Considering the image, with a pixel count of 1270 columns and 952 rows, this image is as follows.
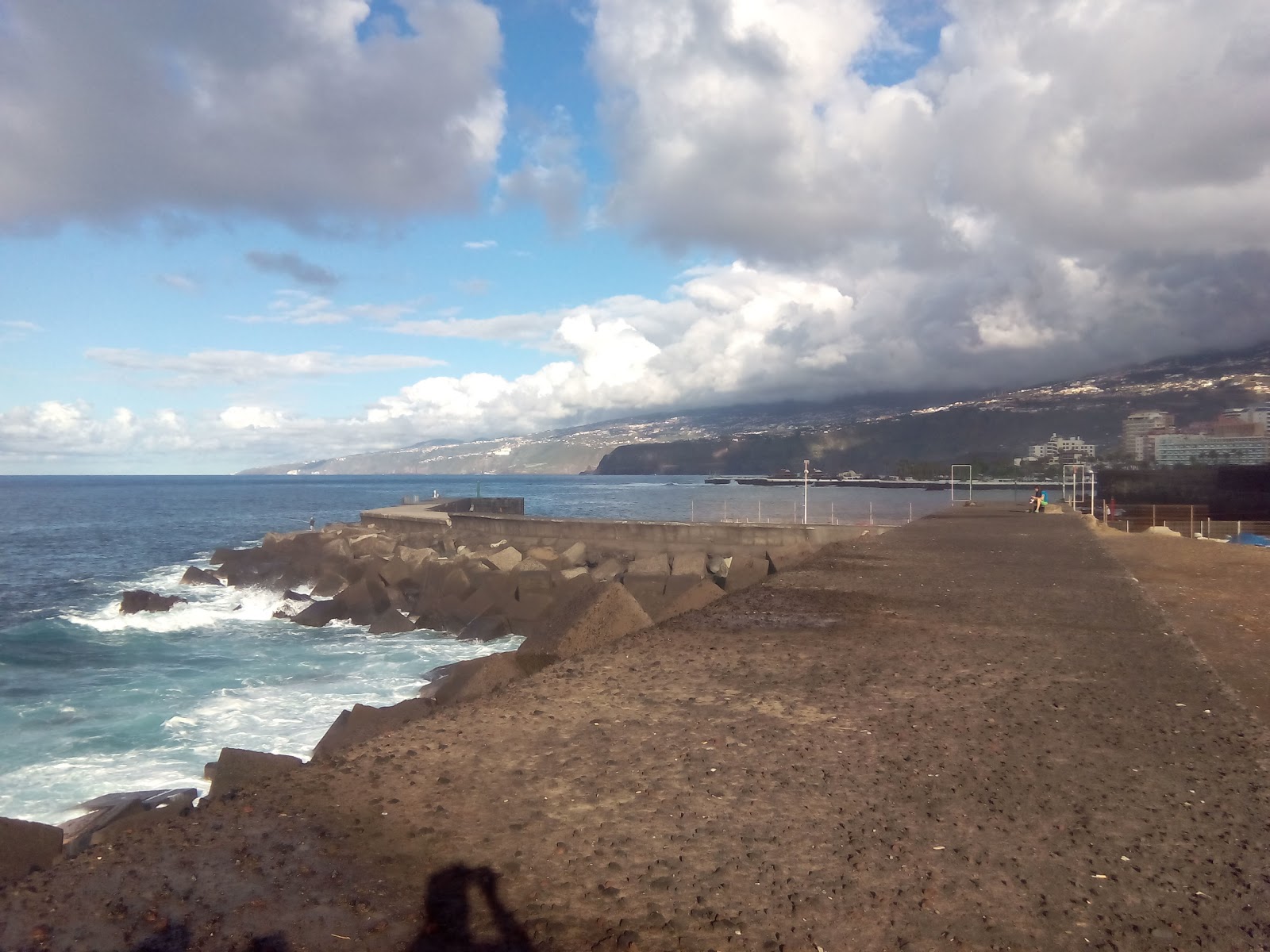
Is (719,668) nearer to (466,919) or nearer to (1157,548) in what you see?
(466,919)

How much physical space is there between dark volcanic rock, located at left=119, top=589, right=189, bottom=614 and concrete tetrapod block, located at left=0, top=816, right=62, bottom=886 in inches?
721

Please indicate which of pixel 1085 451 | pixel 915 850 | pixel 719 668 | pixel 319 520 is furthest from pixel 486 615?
pixel 1085 451

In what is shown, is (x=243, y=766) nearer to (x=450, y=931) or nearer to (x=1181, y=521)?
(x=450, y=931)

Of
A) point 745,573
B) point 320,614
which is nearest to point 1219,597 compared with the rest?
point 745,573

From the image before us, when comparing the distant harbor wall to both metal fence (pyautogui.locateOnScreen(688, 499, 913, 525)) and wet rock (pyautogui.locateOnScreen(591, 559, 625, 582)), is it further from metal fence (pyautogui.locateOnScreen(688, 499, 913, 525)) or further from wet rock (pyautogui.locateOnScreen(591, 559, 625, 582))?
metal fence (pyautogui.locateOnScreen(688, 499, 913, 525))

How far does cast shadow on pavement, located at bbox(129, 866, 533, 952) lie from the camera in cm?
270

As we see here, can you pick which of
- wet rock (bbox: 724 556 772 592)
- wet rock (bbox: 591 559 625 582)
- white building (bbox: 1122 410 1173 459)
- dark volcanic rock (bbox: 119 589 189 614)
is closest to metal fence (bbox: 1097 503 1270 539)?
wet rock (bbox: 724 556 772 592)

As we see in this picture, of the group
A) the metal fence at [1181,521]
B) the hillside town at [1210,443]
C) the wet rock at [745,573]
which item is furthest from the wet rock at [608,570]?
the hillside town at [1210,443]

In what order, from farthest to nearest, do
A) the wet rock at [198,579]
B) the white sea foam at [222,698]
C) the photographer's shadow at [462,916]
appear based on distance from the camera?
the wet rock at [198,579], the white sea foam at [222,698], the photographer's shadow at [462,916]

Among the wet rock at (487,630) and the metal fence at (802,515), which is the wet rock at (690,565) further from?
the metal fence at (802,515)

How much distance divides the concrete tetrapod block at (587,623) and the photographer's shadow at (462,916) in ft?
13.7

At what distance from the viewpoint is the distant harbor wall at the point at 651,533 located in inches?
933

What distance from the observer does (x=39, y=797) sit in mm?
8797

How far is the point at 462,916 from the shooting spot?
286cm
